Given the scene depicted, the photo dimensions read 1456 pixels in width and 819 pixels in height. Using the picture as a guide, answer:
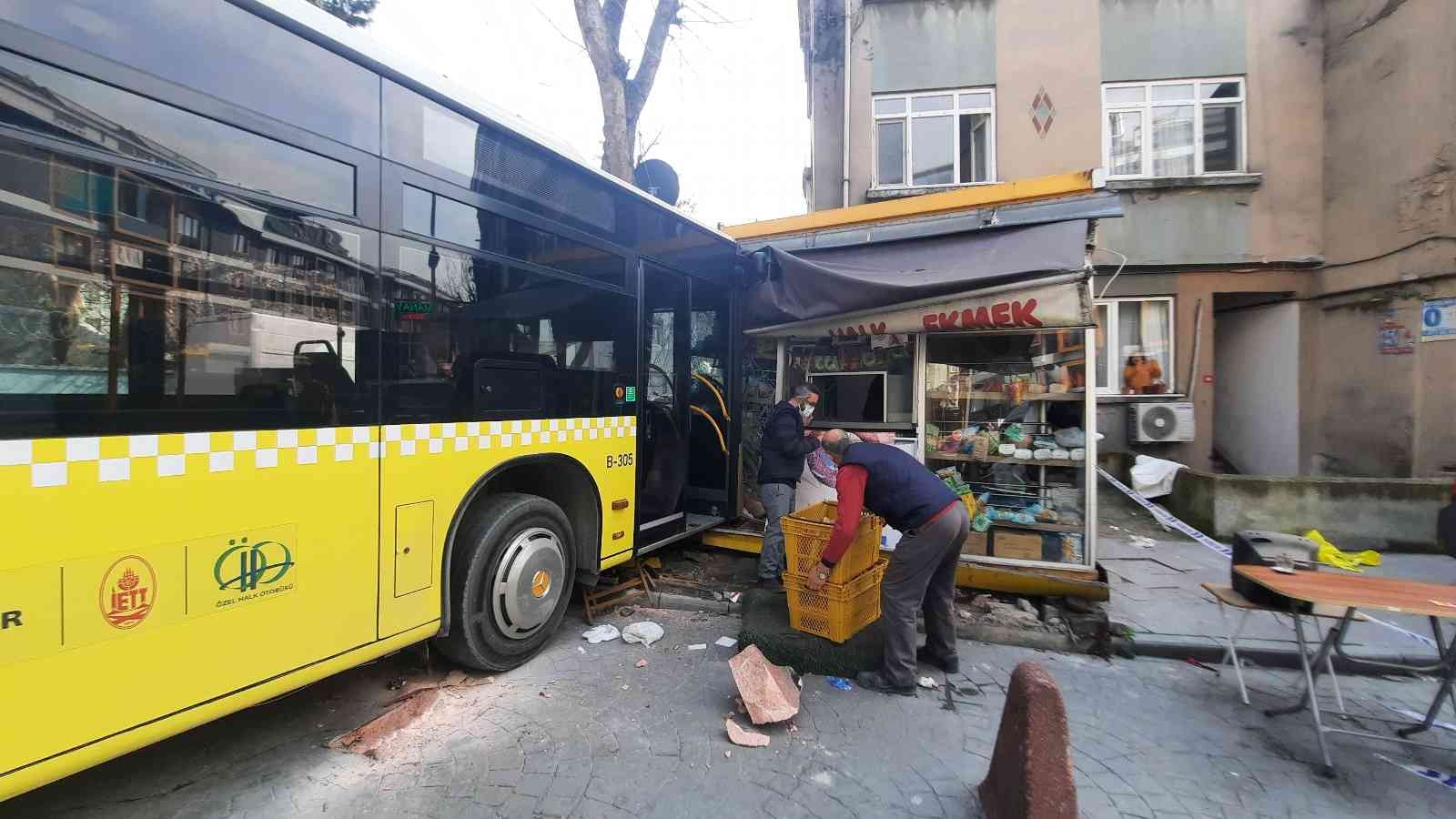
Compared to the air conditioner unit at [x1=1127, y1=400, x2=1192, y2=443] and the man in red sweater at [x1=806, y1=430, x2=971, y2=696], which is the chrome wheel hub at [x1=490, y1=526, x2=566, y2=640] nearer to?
the man in red sweater at [x1=806, y1=430, x2=971, y2=696]

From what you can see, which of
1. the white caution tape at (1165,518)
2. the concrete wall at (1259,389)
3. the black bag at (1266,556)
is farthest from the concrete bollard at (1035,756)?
the concrete wall at (1259,389)

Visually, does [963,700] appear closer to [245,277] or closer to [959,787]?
[959,787]

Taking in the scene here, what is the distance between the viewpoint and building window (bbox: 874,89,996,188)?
932 centimetres

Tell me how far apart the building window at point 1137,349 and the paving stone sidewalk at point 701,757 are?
5.66 meters

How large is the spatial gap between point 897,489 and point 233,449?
10.5 ft

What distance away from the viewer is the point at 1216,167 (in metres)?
8.82

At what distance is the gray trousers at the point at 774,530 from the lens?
4953 mm

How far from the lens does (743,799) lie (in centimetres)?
259

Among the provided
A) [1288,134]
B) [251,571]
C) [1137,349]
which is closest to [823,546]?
[251,571]

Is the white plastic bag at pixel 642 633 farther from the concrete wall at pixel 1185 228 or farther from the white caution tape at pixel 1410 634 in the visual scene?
the concrete wall at pixel 1185 228

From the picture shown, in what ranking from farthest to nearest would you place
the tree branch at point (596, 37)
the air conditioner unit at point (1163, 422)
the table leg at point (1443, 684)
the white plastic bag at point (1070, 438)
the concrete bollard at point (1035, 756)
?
1. the tree branch at point (596, 37)
2. the air conditioner unit at point (1163, 422)
3. the white plastic bag at point (1070, 438)
4. the table leg at point (1443, 684)
5. the concrete bollard at point (1035, 756)

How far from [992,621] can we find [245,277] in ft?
15.6

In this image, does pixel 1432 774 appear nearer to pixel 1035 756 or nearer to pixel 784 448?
pixel 1035 756

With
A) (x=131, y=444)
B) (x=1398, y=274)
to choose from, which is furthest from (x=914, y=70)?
(x=131, y=444)
